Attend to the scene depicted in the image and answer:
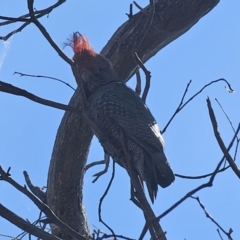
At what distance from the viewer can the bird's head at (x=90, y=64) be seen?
17.0 ft

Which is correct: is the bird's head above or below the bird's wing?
above

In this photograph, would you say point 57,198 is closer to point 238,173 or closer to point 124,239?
point 124,239

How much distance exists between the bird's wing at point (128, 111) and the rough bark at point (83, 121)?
35 centimetres

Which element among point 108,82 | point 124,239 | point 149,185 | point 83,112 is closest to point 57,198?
point 108,82

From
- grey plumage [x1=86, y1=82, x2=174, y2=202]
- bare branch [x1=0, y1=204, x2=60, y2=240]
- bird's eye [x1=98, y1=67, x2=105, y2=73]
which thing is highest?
bird's eye [x1=98, y1=67, x2=105, y2=73]

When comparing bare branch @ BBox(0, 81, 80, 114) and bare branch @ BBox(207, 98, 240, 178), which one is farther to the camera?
bare branch @ BBox(0, 81, 80, 114)

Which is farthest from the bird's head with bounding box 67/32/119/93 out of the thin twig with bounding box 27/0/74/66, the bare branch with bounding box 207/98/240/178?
the bare branch with bounding box 207/98/240/178

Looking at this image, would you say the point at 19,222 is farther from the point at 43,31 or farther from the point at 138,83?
the point at 138,83

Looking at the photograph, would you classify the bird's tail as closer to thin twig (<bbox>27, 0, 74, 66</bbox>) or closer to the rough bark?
thin twig (<bbox>27, 0, 74, 66</bbox>)

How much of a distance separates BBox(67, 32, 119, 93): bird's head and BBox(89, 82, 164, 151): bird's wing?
0.17 m

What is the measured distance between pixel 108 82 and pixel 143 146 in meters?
1.13

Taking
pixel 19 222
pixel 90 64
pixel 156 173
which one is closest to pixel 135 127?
pixel 156 173

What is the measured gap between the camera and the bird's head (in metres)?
5.18

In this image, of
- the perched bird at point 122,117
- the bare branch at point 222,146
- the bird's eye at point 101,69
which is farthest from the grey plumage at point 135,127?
the bare branch at point 222,146
